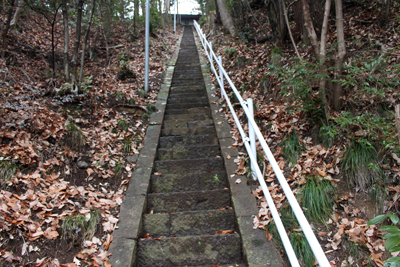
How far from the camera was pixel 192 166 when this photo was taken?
11.8ft

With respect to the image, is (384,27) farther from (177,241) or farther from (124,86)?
(124,86)

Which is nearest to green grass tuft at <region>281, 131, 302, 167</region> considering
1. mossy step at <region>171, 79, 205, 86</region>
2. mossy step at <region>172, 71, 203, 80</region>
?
mossy step at <region>171, 79, 205, 86</region>

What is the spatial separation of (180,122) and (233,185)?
214cm

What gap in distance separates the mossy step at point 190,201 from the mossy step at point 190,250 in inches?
20.9

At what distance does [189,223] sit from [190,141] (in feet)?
5.61

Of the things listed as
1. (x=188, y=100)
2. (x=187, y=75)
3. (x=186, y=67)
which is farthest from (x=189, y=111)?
(x=186, y=67)

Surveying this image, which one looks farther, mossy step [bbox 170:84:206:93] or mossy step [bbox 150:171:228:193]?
mossy step [bbox 170:84:206:93]

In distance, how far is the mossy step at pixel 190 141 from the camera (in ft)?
13.9

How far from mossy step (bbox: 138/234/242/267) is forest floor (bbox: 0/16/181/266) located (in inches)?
15.7

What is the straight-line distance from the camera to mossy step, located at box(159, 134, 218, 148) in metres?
4.25

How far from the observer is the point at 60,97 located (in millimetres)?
4188

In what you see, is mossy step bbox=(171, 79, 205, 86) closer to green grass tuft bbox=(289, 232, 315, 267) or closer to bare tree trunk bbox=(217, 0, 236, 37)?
bare tree trunk bbox=(217, 0, 236, 37)

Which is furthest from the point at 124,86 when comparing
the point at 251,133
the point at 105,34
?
the point at 251,133

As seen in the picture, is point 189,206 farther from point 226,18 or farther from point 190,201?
point 226,18
